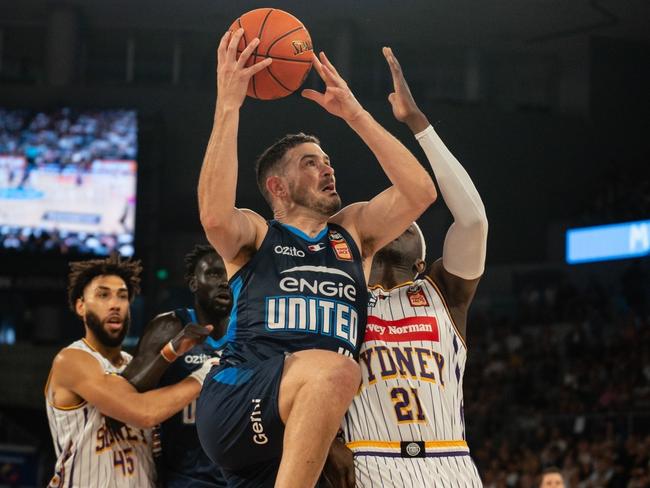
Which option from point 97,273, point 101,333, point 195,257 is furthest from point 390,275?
point 97,273

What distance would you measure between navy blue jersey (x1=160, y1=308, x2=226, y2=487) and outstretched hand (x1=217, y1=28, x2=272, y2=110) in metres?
2.04

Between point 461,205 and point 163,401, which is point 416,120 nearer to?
point 461,205

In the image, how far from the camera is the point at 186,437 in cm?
559

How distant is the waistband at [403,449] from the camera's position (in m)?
4.23

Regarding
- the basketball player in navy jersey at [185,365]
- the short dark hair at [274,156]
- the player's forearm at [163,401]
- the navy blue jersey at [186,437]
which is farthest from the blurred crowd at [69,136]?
the short dark hair at [274,156]

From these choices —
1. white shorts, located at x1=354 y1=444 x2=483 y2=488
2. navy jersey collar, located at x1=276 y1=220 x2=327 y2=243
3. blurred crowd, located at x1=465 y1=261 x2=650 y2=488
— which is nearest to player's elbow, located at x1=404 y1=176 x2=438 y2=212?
navy jersey collar, located at x1=276 y1=220 x2=327 y2=243

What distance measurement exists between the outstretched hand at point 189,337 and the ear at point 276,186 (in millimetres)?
907

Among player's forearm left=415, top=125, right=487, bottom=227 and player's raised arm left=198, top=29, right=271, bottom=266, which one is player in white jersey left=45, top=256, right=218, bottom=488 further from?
player's forearm left=415, top=125, right=487, bottom=227

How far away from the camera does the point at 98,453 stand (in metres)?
5.44

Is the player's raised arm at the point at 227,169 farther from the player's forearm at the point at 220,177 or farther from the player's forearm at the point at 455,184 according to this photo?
the player's forearm at the point at 455,184

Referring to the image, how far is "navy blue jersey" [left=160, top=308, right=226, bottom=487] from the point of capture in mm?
5433

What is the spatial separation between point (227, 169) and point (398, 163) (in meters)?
0.78

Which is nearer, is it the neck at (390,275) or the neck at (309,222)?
the neck at (309,222)

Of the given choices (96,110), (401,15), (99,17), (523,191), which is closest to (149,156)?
(96,110)
